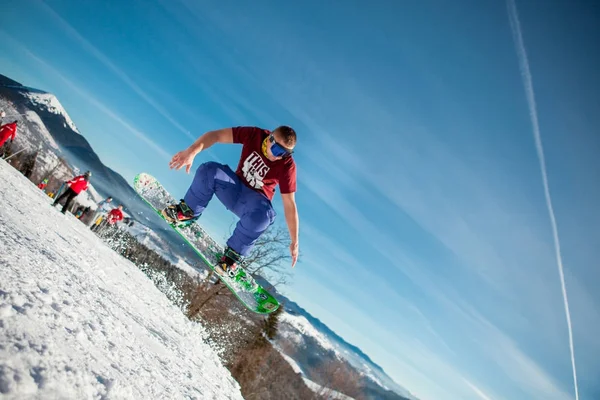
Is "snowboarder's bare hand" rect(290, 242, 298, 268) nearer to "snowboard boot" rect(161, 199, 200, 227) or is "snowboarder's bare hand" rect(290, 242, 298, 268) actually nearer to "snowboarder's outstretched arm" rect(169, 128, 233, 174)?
"snowboard boot" rect(161, 199, 200, 227)

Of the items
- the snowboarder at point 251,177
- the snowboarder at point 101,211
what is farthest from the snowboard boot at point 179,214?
the snowboarder at point 101,211

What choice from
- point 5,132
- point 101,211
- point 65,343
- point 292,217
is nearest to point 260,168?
point 292,217

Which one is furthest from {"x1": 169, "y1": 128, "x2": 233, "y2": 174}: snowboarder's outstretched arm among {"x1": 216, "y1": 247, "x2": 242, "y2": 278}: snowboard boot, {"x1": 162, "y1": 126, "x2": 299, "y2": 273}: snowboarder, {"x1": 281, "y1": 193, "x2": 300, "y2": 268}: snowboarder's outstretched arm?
{"x1": 216, "y1": 247, "x2": 242, "y2": 278}: snowboard boot

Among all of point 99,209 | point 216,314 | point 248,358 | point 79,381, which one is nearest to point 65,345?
point 79,381

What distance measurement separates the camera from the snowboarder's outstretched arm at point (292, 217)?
4703 millimetres

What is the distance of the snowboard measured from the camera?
5895mm

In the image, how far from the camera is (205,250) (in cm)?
639

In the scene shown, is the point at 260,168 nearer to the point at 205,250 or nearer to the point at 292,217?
the point at 292,217

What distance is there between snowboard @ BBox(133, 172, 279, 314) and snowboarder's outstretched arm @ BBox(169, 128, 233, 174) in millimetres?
1557

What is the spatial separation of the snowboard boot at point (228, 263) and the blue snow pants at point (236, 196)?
58 cm

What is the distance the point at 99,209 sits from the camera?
16.1 m

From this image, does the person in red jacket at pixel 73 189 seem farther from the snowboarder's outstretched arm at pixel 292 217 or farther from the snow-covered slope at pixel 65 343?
the snow-covered slope at pixel 65 343

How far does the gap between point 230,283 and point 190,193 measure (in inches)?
76.7

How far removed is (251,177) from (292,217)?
0.84 m
